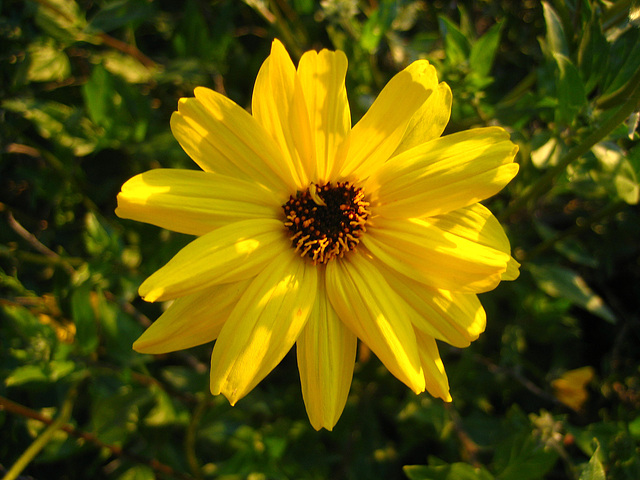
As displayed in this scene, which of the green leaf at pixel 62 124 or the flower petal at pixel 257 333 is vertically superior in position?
the green leaf at pixel 62 124

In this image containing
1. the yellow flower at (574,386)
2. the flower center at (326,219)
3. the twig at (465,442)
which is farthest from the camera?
the yellow flower at (574,386)

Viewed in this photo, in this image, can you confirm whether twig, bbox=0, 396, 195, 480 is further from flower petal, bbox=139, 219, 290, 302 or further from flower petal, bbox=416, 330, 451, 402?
flower petal, bbox=416, 330, 451, 402

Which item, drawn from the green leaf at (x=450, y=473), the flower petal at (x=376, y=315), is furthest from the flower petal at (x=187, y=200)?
the green leaf at (x=450, y=473)

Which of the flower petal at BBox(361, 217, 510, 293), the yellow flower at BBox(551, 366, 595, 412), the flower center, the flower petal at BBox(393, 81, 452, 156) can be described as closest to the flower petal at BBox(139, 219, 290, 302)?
the flower center

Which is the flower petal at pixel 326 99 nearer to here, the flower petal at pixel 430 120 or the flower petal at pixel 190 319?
the flower petal at pixel 430 120

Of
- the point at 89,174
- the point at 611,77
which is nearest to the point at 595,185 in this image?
the point at 611,77
